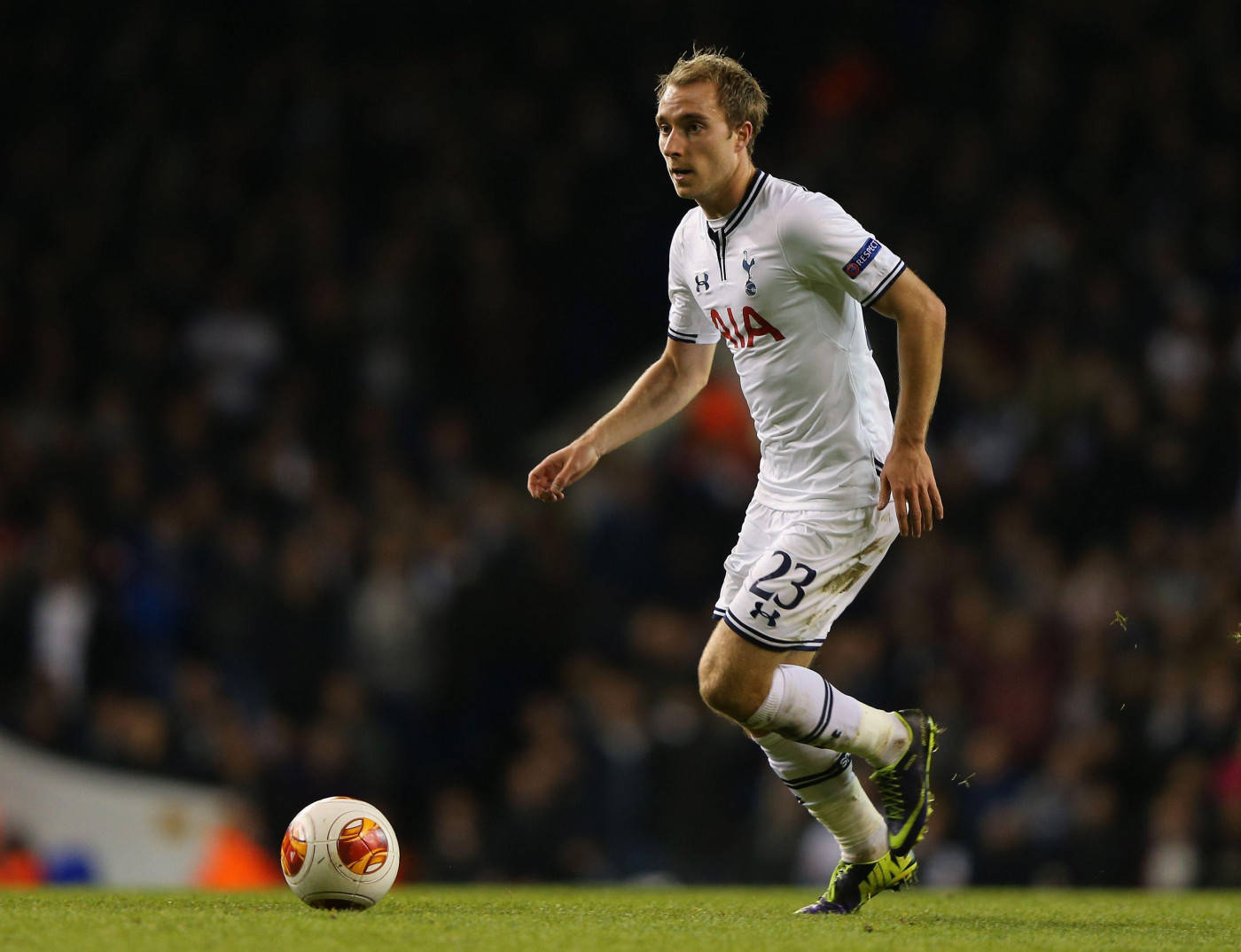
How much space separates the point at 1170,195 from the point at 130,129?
7366 mm

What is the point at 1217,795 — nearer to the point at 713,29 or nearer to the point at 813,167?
the point at 813,167

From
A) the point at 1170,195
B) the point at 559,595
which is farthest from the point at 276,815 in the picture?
the point at 1170,195

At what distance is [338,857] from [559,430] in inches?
278

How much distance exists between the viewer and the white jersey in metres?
5.01

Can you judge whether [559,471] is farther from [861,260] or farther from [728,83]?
[728,83]

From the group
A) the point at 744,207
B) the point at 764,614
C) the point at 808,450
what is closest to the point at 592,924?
the point at 764,614

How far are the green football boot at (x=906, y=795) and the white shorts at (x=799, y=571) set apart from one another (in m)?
0.43

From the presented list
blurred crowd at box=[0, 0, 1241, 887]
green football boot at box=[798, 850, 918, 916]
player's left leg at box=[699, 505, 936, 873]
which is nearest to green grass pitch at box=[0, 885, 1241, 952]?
green football boot at box=[798, 850, 918, 916]

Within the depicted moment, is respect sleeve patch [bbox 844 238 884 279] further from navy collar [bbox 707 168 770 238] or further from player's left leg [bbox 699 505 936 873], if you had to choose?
player's left leg [bbox 699 505 936 873]

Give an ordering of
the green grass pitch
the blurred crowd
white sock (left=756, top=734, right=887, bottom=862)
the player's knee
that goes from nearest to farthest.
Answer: the green grass pitch, the player's knee, white sock (left=756, top=734, right=887, bottom=862), the blurred crowd

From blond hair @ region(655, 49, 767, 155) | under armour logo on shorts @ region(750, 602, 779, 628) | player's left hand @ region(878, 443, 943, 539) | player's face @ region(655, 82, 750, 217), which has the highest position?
blond hair @ region(655, 49, 767, 155)

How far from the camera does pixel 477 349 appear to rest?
12.0m

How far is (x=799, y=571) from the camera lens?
505 centimetres

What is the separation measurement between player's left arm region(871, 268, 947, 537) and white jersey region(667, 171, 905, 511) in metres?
0.10
